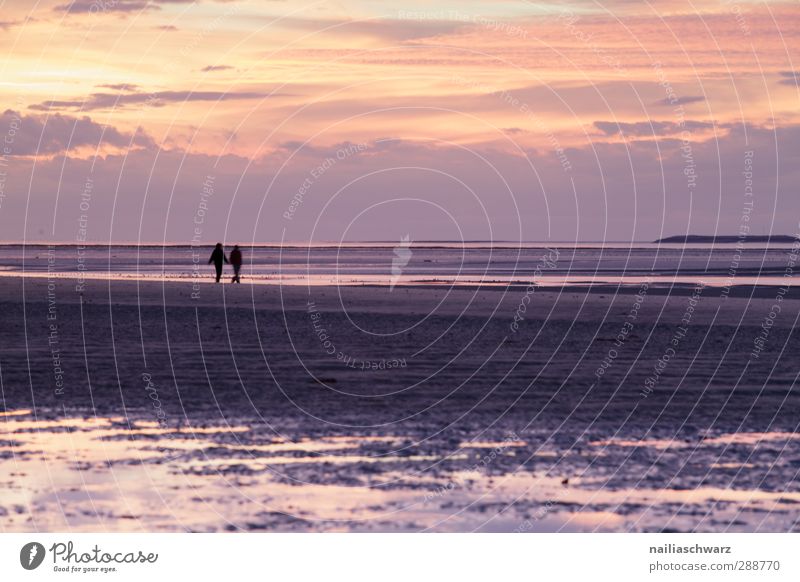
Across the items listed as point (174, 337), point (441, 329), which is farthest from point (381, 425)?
point (441, 329)

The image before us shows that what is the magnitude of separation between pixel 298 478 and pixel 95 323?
72.3 ft

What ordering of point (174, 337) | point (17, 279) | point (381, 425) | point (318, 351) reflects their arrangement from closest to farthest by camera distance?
point (381, 425) < point (318, 351) < point (174, 337) < point (17, 279)

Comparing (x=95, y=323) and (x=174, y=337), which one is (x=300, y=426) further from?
(x=95, y=323)

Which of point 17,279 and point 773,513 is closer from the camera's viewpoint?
point 773,513

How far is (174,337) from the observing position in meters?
31.3
